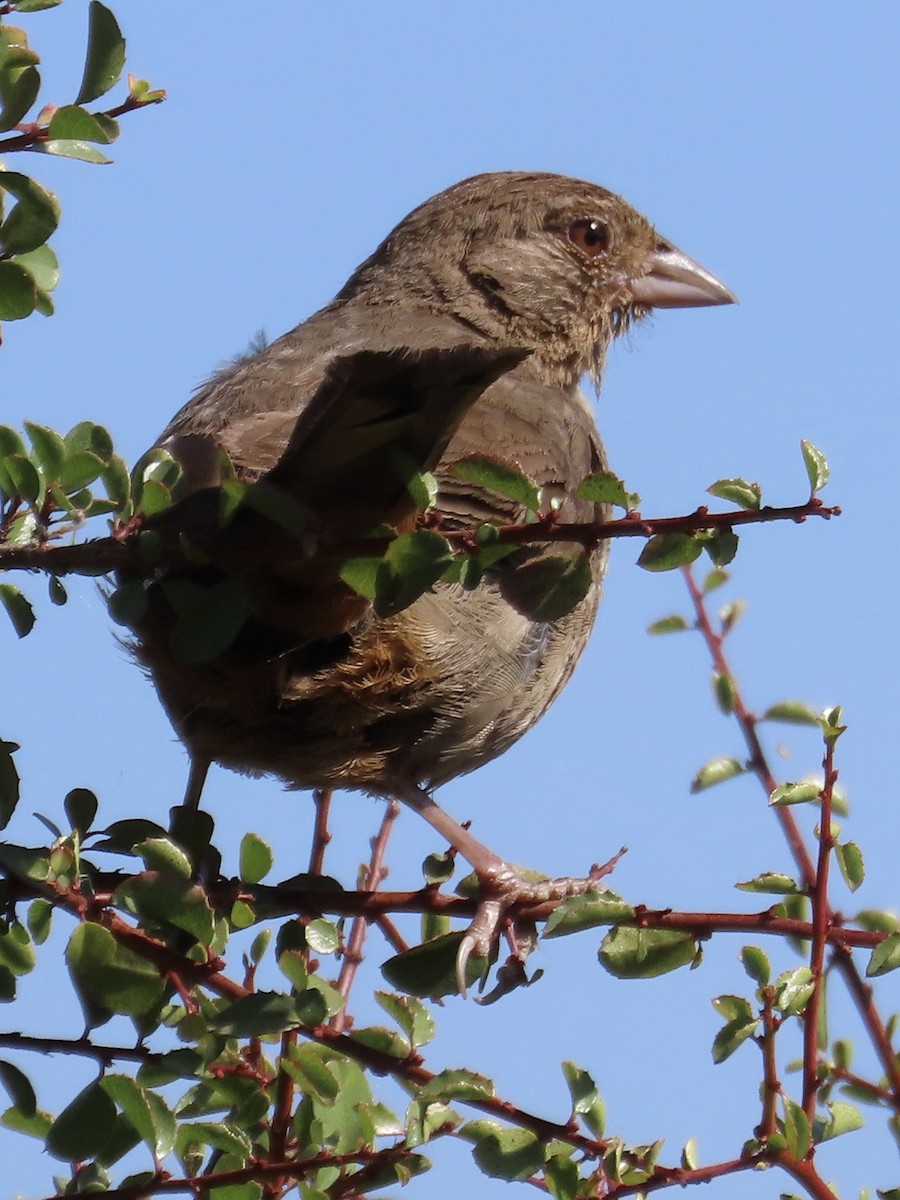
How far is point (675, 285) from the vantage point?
5.67 meters

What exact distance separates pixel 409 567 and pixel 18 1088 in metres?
0.96

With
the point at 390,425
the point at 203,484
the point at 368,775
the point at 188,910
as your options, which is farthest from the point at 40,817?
the point at 368,775

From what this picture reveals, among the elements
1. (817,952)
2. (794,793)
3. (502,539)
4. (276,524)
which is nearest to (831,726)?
(794,793)

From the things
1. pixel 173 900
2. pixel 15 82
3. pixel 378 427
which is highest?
pixel 15 82

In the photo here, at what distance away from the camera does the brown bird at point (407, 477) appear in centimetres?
242

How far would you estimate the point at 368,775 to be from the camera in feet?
12.7

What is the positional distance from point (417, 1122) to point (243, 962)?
0.43 m

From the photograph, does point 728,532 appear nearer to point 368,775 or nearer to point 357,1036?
point 357,1036

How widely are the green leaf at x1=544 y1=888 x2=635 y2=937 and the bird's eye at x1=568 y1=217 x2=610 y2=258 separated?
350 cm

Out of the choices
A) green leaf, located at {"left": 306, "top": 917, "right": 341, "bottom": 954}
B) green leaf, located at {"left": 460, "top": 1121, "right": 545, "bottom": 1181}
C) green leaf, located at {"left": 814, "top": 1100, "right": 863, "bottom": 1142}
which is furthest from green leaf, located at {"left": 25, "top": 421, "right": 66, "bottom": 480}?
green leaf, located at {"left": 814, "top": 1100, "right": 863, "bottom": 1142}

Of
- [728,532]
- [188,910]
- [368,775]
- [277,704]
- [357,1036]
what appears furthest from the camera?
[368,775]

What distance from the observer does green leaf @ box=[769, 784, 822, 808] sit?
2625 millimetres

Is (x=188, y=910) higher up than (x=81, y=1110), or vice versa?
(x=188, y=910)

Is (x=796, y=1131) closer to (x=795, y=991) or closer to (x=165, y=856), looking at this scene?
(x=795, y=991)
